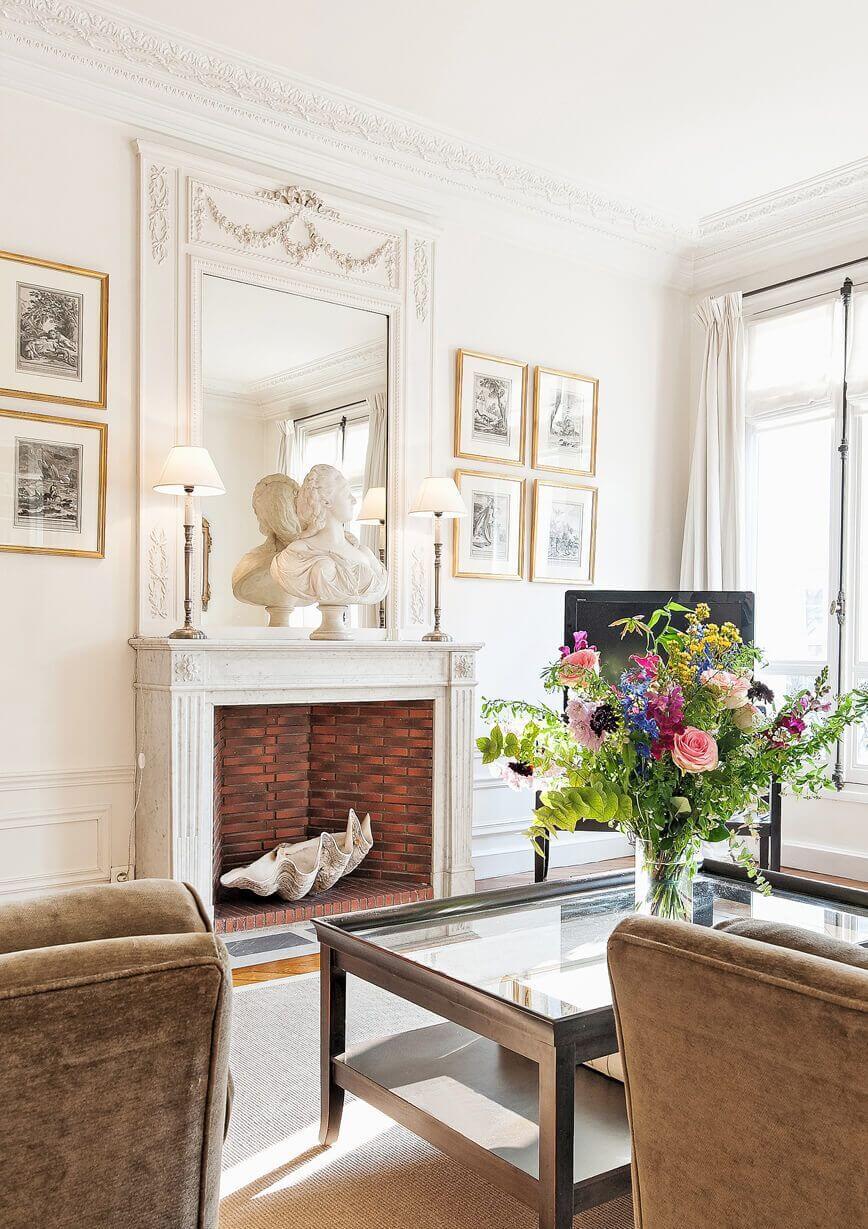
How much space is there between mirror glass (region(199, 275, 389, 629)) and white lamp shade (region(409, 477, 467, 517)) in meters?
0.20

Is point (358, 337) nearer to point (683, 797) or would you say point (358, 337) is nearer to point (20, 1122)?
point (683, 797)

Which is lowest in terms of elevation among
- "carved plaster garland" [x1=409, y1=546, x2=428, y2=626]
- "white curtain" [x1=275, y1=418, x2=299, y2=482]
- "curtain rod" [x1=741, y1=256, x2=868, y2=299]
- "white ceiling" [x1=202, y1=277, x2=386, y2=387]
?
"carved plaster garland" [x1=409, y1=546, x2=428, y2=626]

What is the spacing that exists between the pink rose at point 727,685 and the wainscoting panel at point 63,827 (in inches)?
99.8

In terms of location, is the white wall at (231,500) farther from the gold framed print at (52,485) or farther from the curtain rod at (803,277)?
the curtain rod at (803,277)

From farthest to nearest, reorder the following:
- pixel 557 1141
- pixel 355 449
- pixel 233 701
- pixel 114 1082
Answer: pixel 355 449, pixel 233 701, pixel 557 1141, pixel 114 1082

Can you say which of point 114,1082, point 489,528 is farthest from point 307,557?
point 114,1082

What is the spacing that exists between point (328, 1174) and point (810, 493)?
4.07m

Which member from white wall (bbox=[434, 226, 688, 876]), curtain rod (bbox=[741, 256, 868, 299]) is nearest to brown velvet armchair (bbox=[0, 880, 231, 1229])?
white wall (bbox=[434, 226, 688, 876])

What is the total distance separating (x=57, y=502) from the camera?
12.1ft

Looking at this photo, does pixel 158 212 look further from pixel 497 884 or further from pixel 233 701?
pixel 497 884

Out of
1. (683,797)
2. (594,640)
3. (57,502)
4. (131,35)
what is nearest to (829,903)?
(683,797)

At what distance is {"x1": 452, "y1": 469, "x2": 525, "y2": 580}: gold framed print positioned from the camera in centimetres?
479

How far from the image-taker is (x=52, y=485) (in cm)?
368

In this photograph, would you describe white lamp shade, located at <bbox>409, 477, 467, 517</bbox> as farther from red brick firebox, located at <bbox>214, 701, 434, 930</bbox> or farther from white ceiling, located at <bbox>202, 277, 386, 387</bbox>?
red brick firebox, located at <bbox>214, 701, 434, 930</bbox>
